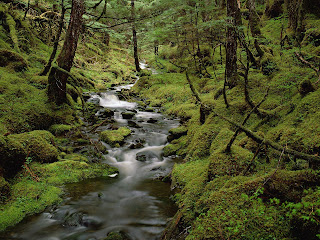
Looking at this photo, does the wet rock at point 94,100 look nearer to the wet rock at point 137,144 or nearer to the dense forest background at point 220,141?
the dense forest background at point 220,141

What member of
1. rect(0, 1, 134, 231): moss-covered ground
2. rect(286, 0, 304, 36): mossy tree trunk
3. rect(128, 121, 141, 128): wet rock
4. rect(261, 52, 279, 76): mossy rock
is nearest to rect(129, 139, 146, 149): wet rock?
rect(0, 1, 134, 231): moss-covered ground

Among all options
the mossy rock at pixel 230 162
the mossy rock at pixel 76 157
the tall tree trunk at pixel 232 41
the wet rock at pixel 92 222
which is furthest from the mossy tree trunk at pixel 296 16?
the wet rock at pixel 92 222

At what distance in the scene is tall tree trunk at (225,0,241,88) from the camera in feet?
24.2

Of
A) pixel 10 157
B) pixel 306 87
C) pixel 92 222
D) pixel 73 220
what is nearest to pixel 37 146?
pixel 10 157

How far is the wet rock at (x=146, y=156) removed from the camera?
7582 millimetres

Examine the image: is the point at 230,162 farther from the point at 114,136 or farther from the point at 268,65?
the point at 268,65

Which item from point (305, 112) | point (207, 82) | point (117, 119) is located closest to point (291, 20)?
point (207, 82)

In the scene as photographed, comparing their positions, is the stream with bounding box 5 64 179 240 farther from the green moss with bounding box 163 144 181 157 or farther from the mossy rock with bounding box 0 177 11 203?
the mossy rock with bounding box 0 177 11 203

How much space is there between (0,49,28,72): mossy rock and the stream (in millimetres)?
6044

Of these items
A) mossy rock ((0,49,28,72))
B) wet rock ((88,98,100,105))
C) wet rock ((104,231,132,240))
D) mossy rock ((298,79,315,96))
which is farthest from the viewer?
wet rock ((88,98,100,105))

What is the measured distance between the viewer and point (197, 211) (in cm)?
357

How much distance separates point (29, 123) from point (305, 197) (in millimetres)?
7689

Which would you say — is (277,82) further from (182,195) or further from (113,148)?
(113,148)

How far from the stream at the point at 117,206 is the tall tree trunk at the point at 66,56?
313cm
